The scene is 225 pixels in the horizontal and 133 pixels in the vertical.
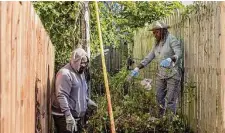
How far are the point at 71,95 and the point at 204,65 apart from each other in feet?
6.61

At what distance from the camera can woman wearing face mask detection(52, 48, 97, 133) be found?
6.04m

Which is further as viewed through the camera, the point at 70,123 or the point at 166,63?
the point at 166,63

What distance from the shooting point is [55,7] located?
9547mm

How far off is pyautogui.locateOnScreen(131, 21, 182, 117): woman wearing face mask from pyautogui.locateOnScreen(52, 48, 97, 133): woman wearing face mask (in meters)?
2.07

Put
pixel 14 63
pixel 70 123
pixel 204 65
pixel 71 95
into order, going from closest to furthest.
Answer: pixel 14 63, pixel 70 123, pixel 71 95, pixel 204 65

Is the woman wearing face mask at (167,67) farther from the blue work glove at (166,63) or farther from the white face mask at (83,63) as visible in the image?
the white face mask at (83,63)

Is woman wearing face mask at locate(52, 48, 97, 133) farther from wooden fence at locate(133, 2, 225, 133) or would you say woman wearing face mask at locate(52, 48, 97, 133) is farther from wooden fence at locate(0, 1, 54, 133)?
wooden fence at locate(0, 1, 54, 133)

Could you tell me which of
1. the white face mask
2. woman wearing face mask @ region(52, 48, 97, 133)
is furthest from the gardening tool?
the white face mask

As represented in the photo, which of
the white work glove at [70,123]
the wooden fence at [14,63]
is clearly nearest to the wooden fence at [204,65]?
the white work glove at [70,123]

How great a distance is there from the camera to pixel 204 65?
6926mm

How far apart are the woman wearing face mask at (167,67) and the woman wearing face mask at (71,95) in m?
2.07

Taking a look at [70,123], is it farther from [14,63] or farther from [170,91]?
[14,63]

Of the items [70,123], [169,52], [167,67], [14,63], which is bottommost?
[70,123]

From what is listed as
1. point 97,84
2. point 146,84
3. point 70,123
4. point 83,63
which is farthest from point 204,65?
point 97,84
